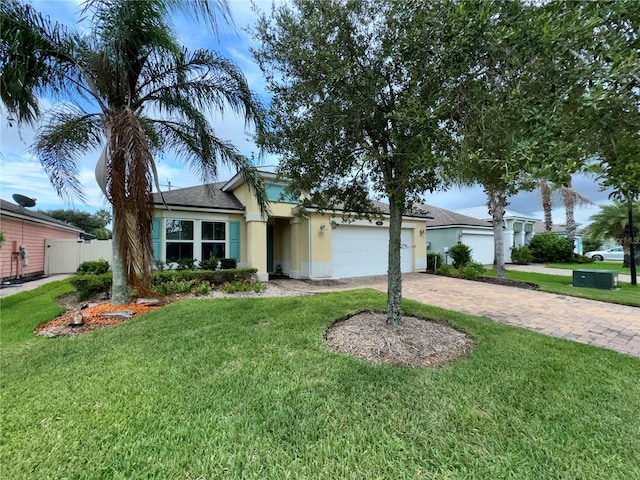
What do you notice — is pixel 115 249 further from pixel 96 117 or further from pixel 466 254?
pixel 466 254

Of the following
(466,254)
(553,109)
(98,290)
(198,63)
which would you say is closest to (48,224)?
(98,290)

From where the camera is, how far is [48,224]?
55.1 feet

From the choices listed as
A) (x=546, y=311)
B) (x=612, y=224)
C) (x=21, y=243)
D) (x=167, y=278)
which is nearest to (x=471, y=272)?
(x=546, y=311)

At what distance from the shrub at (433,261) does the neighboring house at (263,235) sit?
5.55 ft

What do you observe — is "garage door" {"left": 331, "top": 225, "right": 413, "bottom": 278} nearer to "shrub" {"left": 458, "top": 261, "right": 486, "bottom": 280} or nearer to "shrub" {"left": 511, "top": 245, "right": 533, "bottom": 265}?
"shrub" {"left": 458, "top": 261, "right": 486, "bottom": 280}

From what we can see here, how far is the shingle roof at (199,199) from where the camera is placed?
39.5 feet

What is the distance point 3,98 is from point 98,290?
5.43 m

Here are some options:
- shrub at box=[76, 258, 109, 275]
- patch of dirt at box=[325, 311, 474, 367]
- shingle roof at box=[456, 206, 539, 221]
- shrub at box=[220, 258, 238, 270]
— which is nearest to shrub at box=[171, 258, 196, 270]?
shrub at box=[220, 258, 238, 270]

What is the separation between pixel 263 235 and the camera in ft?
42.4

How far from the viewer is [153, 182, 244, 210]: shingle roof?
39.5ft

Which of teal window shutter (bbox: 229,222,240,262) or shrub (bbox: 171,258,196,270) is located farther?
teal window shutter (bbox: 229,222,240,262)

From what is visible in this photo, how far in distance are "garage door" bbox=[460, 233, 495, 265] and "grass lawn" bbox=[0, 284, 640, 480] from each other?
17.7 m

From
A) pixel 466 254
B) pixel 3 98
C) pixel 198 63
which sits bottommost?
pixel 466 254

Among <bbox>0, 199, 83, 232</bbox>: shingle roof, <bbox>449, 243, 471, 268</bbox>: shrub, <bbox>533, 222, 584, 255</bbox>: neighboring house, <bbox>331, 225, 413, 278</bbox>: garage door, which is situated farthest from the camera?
<bbox>533, 222, 584, 255</bbox>: neighboring house
